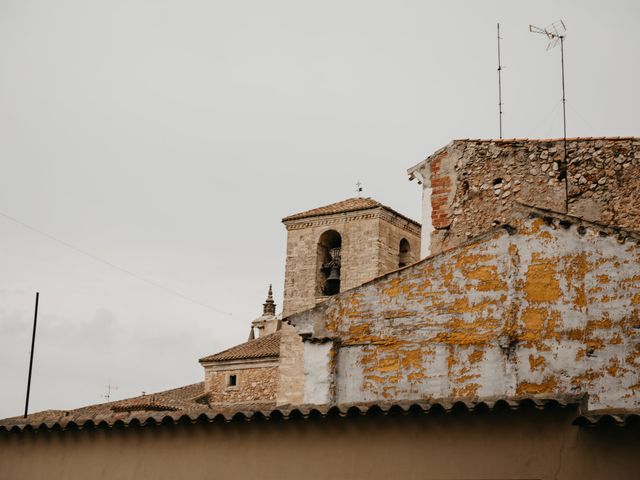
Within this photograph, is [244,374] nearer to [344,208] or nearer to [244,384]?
[244,384]

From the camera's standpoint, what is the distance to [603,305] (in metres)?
12.1

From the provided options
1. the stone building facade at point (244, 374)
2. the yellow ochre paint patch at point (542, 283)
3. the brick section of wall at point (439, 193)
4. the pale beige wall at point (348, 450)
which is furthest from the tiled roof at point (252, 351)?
the pale beige wall at point (348, 450)

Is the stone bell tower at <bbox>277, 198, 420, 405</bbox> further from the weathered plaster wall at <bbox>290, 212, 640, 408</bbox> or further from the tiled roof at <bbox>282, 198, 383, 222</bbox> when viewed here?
the weathered plaster wall at <bbox>290, 212, 640, 408</bbox>

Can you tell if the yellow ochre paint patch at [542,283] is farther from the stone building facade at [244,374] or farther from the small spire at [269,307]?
the small spire at [269,307]

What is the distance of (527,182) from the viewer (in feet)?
49.5

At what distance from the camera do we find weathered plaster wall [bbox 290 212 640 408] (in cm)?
1203

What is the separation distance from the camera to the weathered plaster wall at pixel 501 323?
12.0m

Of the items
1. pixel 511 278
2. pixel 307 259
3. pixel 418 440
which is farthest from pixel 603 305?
pixel 307 259

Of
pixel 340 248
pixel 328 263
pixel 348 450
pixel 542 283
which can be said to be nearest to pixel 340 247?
pixel 340 248

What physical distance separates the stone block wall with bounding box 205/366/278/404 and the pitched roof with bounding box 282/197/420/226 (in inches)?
239

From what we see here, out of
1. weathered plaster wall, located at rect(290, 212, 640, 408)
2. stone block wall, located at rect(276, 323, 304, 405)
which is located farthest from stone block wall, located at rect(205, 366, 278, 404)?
weathered plaster wall, located at rect(290, 212, 640, 408)

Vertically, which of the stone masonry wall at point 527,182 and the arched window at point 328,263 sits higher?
the arched window at point 328,263

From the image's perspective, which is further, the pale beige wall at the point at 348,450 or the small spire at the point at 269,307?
the small spire at the point at 269,307

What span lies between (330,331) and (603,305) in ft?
12.1
